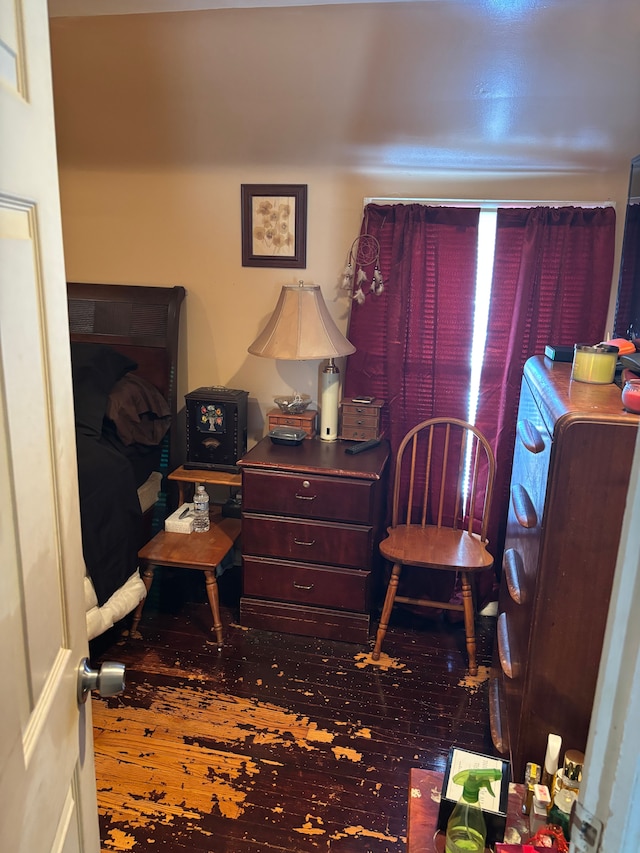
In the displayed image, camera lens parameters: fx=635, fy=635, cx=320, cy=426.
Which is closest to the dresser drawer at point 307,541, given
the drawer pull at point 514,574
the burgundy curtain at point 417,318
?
the burgundy curtain at point 417,318

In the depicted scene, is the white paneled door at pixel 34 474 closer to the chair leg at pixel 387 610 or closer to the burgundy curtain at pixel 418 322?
the chair leg at pixel 387 610

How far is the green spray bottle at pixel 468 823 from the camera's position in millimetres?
1205

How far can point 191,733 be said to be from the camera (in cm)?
213

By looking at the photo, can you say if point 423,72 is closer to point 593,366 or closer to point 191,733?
point 593,366

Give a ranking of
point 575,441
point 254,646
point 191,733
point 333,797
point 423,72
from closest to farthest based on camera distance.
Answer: point 575,441
point 333,797
point 191,733
point 423,72
point 254,646

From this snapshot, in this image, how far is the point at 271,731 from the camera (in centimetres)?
215

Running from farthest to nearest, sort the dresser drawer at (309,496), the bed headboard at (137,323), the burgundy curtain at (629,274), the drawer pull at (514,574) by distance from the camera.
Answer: the bed headboard at (137,323) < the dresser drawer at (309,496) < the burgundy curtain at (629,274) < the drawer pull at (514,574)

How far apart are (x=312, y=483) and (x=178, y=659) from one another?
873mm

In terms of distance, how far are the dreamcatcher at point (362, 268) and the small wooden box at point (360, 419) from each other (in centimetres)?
44

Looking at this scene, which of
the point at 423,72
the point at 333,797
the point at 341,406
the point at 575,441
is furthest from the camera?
the point at 341,406

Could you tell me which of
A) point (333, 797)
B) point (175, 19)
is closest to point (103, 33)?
point (175, 19)

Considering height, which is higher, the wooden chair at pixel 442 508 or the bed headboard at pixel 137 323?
the bed headboard at pixel 137 323

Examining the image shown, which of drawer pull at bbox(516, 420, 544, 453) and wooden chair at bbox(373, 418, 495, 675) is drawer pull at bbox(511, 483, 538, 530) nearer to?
drawer pull at bbox(516, 420, 544, 453)

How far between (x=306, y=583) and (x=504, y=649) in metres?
0.89
